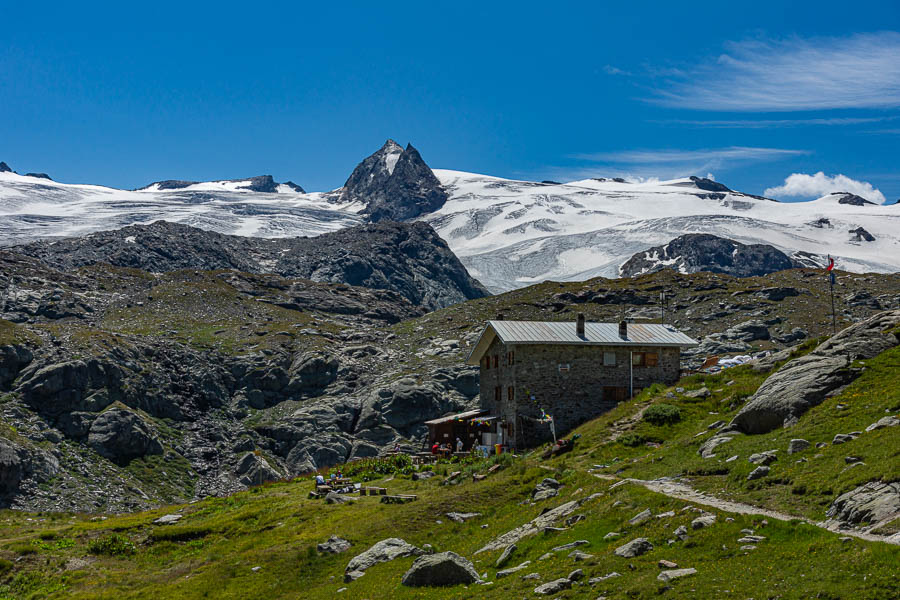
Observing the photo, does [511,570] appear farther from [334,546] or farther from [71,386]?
[71,386]

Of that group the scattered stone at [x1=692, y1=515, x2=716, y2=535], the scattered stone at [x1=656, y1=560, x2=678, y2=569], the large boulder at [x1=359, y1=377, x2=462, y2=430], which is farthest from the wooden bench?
the large boulder at [x1=359, y1=377, x2=462, y2=430]

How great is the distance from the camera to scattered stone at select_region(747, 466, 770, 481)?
23.8 metres

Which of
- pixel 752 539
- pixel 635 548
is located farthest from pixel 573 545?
pixel 752 539

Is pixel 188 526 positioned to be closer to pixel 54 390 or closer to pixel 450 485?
pixel 450 485

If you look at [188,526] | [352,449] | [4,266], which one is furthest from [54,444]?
[4,266]

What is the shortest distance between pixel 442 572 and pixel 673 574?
7393 mm

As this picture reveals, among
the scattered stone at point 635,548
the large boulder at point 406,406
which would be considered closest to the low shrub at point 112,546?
the scattered stone at point 635,548

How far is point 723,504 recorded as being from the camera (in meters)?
22.2

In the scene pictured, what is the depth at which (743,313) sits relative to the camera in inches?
4840

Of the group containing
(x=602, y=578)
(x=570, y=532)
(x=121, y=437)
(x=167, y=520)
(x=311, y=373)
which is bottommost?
(x=121, y=437)

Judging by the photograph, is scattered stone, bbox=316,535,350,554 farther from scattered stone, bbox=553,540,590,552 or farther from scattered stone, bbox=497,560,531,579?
scattered stone, bbox=553,540,590,552

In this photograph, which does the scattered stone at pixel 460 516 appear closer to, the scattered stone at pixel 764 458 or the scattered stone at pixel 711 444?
the scattered stone at pixel 711 444

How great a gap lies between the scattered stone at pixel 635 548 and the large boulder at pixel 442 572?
4.48 meters

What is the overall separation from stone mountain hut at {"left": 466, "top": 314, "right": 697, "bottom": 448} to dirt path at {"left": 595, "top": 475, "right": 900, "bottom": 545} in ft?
73.4
